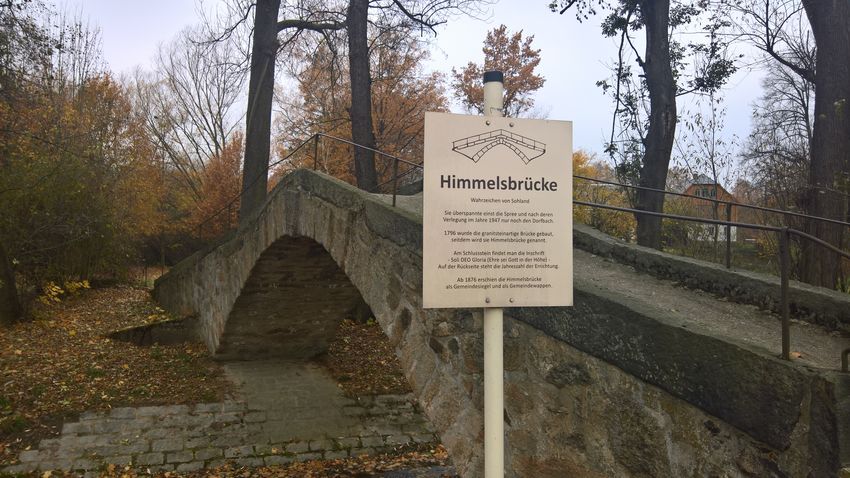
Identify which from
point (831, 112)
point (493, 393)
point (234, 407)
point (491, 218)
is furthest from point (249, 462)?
point (831, 112)

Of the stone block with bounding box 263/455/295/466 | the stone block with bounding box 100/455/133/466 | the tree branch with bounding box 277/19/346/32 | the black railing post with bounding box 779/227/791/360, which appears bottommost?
the stone block with bounding box 263/455/295/466

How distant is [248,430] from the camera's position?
316 inches

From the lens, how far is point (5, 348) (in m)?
8.56

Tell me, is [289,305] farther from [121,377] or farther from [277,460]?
[121,377]

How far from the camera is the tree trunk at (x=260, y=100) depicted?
1097 cm

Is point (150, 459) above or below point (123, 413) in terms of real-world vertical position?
below

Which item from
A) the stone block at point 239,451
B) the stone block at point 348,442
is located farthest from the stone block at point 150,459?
the stone block at point 348,442

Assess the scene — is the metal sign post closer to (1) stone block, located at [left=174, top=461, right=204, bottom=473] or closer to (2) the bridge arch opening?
(2) the bridge arch opening

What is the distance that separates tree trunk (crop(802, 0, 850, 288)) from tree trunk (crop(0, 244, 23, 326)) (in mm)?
11395

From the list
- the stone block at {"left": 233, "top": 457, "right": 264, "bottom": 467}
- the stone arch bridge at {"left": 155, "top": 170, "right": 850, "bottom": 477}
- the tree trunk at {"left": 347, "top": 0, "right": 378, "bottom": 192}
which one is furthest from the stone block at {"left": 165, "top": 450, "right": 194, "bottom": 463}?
the tree trunk at {"left": 347, "top": 0, "right": 378, "bottom": 192}

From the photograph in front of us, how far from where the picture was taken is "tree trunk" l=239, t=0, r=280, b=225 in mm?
10969

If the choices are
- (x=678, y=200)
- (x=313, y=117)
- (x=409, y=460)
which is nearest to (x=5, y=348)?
(x=409, y=460)

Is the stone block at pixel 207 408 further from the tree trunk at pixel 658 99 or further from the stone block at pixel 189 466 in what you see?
the tree trunk at pixel 658 99

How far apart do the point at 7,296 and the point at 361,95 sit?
6.86 meters
